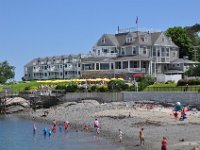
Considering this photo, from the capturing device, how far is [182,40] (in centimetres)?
11069

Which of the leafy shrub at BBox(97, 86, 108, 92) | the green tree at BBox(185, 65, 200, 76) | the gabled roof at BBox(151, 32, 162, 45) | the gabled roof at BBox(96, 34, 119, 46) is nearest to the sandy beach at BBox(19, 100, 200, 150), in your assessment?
the leafy shrub at BBox(97, 86, 108, 92)

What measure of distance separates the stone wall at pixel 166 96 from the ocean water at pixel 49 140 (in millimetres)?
15321

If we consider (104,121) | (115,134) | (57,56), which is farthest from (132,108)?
(57,56)

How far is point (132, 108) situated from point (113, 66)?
3640cm

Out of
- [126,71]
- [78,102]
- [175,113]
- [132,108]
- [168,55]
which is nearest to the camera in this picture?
[175,113]

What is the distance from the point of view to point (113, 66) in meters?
99.2

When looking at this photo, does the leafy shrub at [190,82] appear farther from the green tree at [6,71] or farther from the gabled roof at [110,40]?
the green tree at [6,71]

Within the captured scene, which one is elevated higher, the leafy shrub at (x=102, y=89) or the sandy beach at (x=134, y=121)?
the leafy shrub at (x=102, y=89)

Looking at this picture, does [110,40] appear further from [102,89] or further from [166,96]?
[166,96]

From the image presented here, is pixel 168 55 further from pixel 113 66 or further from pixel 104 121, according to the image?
pixel 104 121

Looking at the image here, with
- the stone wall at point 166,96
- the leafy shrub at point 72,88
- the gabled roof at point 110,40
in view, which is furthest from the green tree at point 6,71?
the stone wall at point 166,96

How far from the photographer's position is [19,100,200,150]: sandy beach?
127 feet

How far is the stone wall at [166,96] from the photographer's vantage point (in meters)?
58.3

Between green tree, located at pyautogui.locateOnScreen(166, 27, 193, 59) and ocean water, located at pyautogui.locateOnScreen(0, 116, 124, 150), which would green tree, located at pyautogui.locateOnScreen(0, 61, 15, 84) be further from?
ocean water, located at pyautogui.locateOnScreen(0, 116, 124, 150)
